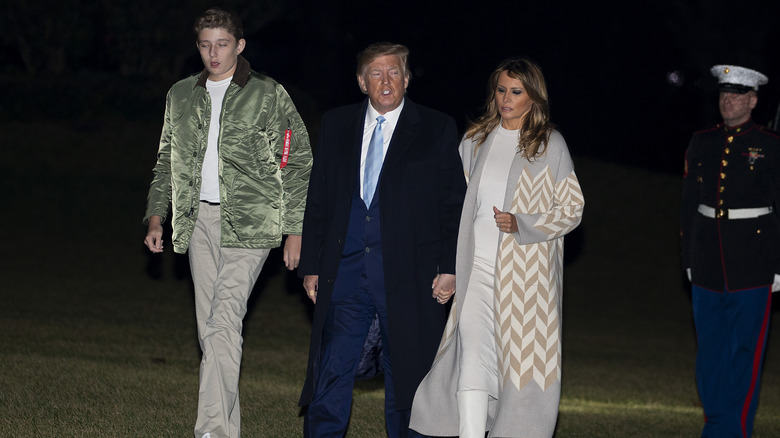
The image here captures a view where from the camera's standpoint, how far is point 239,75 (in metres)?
5.25

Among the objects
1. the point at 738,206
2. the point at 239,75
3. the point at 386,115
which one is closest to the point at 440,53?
the point at 738,206

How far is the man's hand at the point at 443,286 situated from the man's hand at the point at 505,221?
34cm

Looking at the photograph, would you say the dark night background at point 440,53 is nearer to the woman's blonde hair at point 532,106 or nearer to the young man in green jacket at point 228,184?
the young man in green jacket at point 228,184

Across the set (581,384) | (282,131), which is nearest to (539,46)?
(581,384)

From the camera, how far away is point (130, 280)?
13477 millimetres

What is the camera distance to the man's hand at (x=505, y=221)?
480 cm

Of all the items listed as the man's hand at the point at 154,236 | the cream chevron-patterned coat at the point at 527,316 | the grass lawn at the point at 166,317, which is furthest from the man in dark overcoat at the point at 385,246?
the grass lawn at the point at 166,317

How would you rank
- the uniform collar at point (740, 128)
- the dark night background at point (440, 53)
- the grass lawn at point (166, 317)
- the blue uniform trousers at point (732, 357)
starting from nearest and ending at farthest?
the blue uniform trousers at point (732, 357) → the uniform collar at point (740, 128) → the grass lawn at point (166, 317) → the dark night background at point (440, 53)

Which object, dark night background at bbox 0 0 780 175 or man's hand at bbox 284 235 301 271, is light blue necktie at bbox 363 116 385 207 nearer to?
man's hand at bbox 284 235 301 271

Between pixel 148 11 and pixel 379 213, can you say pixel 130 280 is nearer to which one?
pixel 379 213

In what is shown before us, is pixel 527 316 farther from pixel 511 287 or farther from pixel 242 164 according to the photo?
pixel 242 164

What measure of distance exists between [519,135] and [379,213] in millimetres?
821

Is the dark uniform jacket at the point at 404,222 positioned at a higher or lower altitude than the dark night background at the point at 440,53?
lower

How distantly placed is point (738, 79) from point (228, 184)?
3.07 m
